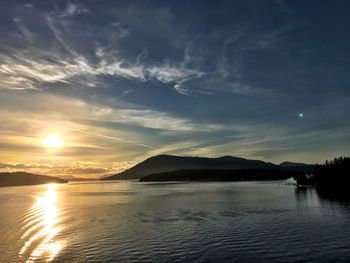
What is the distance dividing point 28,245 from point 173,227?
28.4 metres

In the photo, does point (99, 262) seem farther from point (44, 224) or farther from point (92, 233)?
point (44, 224)

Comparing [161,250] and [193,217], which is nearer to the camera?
[161,250]

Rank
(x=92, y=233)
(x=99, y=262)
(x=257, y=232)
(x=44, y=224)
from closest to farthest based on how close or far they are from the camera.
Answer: (x=99, y=262) < (x=257, y=232) < (x=92, y=233) < (x=44, y=224)

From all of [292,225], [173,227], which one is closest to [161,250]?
[173,227]

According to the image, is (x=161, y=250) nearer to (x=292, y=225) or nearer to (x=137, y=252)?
(x=137, y=252)

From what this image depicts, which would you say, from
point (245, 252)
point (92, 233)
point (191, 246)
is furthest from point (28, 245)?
point (245, 252)

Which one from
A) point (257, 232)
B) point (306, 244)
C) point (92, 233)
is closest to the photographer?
point (306, 244)

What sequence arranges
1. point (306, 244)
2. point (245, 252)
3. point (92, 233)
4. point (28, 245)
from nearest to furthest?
point (245, 252) → point (306, 244) → point (28, 245) → point (92, 233)

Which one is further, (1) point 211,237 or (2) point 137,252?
(1) point 211,237

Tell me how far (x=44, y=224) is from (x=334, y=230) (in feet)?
213

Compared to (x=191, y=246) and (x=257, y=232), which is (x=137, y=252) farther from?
(x=257, y=232)

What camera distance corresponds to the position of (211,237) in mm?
61688

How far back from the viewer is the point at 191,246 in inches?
2180

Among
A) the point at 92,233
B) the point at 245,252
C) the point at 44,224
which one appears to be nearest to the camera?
the point at 245,252
